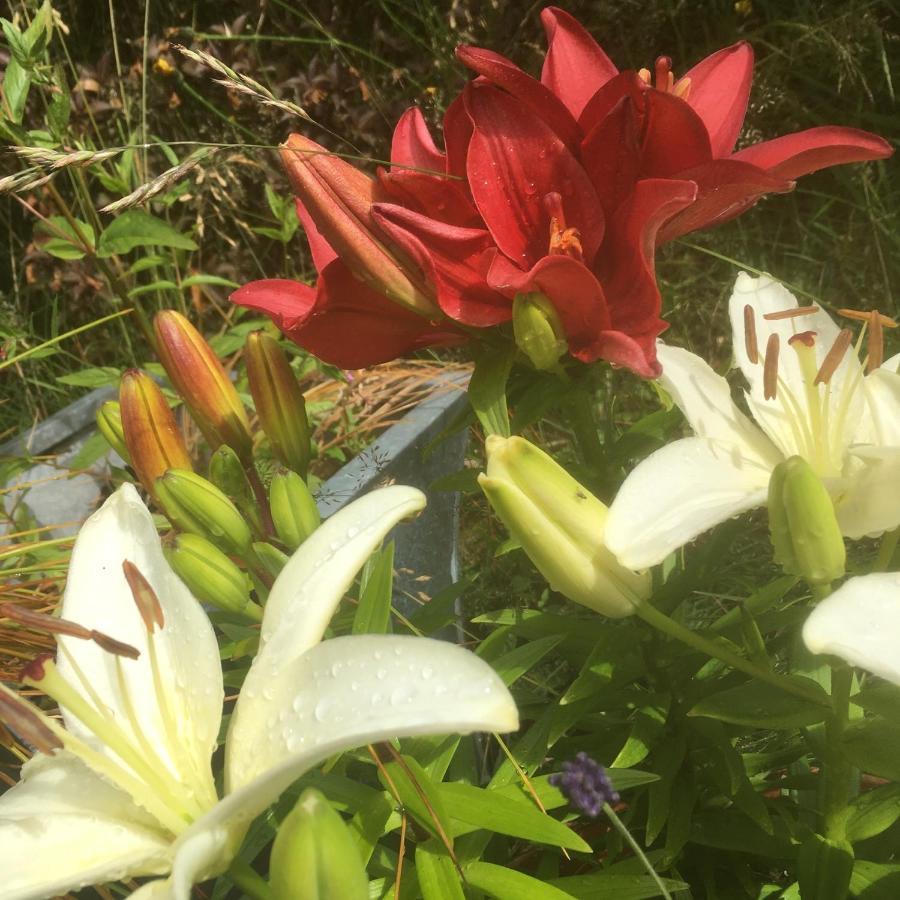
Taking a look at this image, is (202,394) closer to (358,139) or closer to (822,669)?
(822,669)

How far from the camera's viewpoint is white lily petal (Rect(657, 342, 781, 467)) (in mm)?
515

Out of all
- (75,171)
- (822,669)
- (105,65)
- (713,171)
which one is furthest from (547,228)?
(105,65)

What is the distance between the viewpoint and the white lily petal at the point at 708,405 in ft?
1.69

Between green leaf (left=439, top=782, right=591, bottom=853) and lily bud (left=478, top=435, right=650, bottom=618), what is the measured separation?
12cm

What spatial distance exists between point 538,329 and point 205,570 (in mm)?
237

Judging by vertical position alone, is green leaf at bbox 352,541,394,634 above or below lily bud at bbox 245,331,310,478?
below

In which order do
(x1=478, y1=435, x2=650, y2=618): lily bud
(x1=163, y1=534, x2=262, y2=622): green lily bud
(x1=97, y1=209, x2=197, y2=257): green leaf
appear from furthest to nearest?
1. (x1=97, y1=209, x2=197, y2=257): green leaf
2. (x1=163, y1=534, x2=262, y2=622): green lily bud
3. (x1=478, y1=435, x2=650, y2=618): lily bud

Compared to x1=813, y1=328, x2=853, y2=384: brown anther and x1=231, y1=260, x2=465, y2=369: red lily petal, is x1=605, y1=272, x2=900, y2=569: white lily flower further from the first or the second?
x1=231, y1=260, x2=465, y2=369: red lily petal

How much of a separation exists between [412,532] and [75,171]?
527mm

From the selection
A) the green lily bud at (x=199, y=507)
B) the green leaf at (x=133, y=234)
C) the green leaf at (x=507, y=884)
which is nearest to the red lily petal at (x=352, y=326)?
the green lily bud at (x=199, y=507)

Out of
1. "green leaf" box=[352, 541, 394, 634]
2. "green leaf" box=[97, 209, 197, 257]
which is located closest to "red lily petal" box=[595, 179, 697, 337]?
"green leaf" box=[352, 541, 394, 634]

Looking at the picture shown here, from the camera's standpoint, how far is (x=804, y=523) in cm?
42

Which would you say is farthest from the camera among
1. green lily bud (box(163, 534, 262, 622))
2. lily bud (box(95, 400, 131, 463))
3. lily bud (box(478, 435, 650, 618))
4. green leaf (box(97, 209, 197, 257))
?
green leaf (box(97, 209, 197, 257))

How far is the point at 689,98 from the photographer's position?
0.60 m
